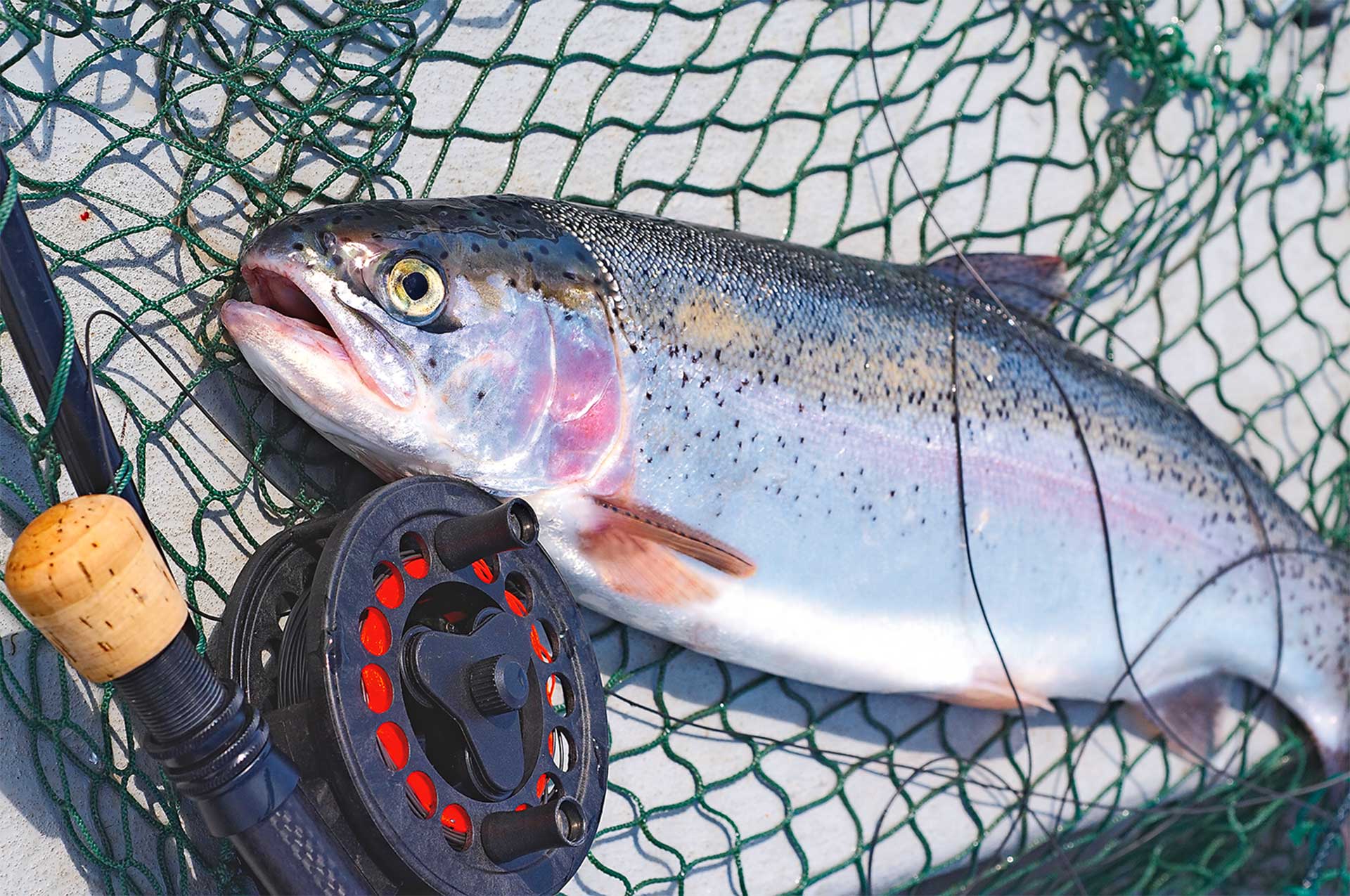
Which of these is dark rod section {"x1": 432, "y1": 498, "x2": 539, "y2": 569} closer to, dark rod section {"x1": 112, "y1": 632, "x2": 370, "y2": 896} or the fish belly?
the fish belly

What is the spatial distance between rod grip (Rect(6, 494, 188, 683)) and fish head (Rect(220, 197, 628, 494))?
41 centimetres

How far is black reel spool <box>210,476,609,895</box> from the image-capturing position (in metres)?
1.38

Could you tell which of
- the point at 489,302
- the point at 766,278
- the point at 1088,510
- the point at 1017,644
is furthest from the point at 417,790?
the point at 1088,510

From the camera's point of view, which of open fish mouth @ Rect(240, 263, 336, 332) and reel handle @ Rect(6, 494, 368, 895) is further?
open fish mouth @ Rect(240, 263, 336, 332)

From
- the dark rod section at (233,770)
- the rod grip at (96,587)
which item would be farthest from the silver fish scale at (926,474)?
the rod grip at (96,587)

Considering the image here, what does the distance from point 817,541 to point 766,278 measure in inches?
18.1

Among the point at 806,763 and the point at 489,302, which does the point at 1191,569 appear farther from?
the point at 489,302

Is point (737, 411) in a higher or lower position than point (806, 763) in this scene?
higher

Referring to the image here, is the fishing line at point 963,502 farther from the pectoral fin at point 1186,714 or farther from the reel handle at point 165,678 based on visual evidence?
the reel handle at point 165,678

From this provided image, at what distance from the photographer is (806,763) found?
229 centimetres

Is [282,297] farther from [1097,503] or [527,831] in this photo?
[1097,503]

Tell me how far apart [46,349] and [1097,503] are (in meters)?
1.85

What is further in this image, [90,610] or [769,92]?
[769,92]

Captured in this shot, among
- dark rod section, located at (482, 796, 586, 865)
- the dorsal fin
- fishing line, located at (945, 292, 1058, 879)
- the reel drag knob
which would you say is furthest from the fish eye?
the dorsal fin
